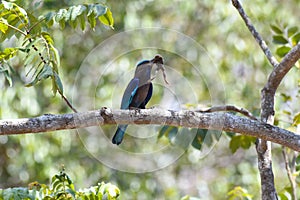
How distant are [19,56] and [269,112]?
4161mm

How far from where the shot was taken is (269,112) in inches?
142

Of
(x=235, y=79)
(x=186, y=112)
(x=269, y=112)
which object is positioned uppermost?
(x=235, y=79)

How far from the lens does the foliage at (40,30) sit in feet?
10.0

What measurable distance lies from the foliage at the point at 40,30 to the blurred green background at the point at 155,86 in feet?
9.07

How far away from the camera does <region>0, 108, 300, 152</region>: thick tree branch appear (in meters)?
2.85

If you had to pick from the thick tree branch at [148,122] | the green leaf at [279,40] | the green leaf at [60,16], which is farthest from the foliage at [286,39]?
the green leaf at [60,16]

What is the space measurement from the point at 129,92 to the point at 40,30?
1.32 meters

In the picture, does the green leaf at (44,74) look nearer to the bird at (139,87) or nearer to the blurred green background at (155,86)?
the bird at (139,87)

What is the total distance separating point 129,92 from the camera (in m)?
4.51

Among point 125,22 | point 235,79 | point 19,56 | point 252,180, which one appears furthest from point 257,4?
point 19,56

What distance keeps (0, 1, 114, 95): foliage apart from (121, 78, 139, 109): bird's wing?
1207 millimetres

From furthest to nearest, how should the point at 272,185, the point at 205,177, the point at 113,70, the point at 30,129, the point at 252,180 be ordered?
the point at 205,177
the point at 252,180
the point at 113,70
the point at 272,185
the point at 30,129

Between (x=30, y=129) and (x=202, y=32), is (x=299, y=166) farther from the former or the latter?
(x=202, y=32)

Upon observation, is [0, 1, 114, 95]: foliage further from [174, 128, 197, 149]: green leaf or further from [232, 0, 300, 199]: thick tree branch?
[174, 128, 197, 149]: green leaf
